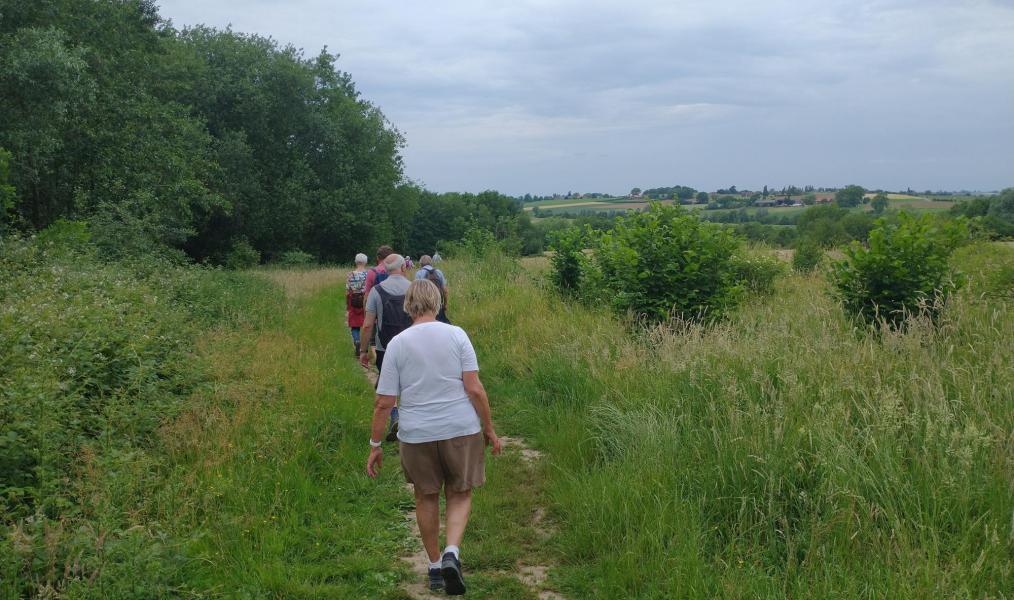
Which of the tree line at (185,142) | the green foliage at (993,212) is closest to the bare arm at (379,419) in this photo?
the green foliage at (993,212)

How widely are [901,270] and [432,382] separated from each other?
6238mm

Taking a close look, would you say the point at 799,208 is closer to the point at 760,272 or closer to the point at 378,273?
the point at 760,272

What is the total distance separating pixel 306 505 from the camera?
17.7ft

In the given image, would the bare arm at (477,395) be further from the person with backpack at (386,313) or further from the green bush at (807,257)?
the green bush at (807,257)

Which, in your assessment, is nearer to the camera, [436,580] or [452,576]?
[452,576]

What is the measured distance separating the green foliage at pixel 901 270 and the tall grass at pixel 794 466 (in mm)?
570

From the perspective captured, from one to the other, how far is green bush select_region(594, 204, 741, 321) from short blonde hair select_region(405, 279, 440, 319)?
227 inches

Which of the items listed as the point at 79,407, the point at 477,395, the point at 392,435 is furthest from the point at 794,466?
the point at 79,407

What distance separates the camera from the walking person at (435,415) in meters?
4.35

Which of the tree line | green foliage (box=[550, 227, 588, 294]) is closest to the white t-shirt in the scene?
green foliage (box=[550, 227, 588, 294])

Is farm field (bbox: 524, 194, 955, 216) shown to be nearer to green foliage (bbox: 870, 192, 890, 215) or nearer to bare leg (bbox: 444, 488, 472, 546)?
green foliage (bbox: 870, 192, 890, 215)

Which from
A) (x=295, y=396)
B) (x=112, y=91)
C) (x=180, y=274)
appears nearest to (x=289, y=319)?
(x=180, y=274)

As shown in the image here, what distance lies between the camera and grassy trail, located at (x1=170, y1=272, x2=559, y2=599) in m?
4.39

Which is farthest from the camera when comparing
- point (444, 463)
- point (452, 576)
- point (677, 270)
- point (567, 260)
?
point (567, 260)
